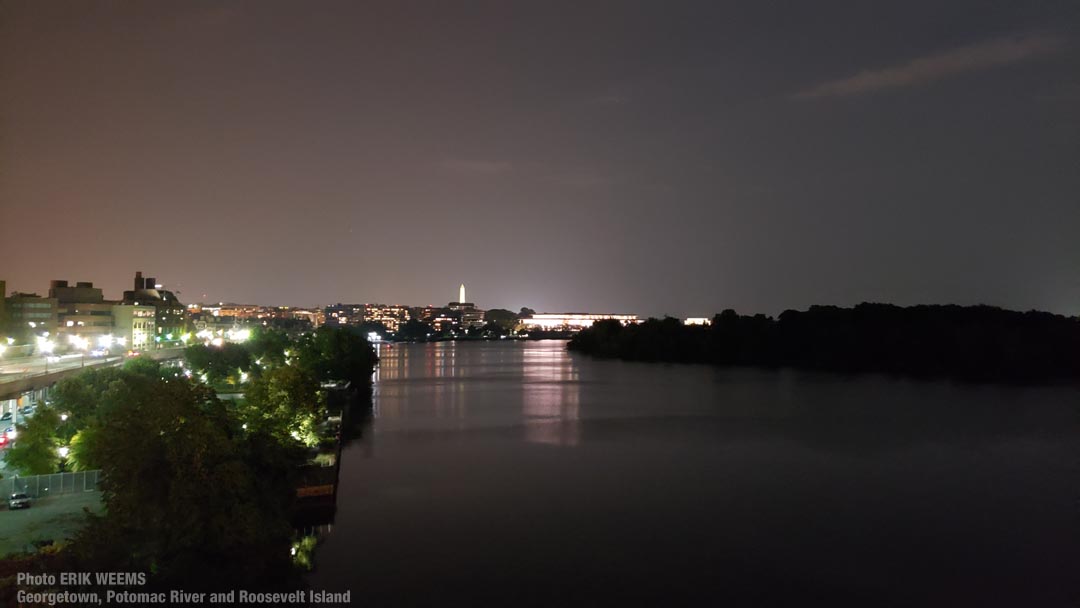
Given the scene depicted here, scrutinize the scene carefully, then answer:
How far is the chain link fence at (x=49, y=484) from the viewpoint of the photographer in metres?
10.3

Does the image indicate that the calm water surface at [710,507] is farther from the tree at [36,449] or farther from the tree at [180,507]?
the tree at [36,449]

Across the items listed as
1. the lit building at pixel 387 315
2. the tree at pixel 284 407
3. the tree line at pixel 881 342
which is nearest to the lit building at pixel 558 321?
the lit building at pixel 387 315

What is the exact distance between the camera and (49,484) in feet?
34.4

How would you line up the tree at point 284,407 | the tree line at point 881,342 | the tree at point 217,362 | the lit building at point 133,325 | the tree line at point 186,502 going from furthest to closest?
1. the lit building at point 133,325
2. the tree line at point 881,342
3. the tree at point 217,362
4. the tree at point 284,407
5. the tree line at point 186,502

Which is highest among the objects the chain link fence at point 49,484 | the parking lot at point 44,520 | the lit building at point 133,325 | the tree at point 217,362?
the lit building at point 133,325

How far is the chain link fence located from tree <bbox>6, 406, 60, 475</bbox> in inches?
18.5

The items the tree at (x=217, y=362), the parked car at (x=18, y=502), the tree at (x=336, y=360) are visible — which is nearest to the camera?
the parked car at (x=18, y=502)

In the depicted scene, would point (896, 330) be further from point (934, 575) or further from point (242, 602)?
point (242, 602)

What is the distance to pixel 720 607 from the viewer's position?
377 inches

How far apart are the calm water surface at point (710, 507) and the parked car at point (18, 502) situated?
3.74 metres

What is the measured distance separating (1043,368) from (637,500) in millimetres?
34649

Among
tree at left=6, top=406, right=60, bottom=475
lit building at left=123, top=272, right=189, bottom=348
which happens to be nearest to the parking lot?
tree at left=6, top=406, right=60, bottom=475

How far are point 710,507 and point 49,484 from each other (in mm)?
10253

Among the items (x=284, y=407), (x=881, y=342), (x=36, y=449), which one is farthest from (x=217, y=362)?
(x=881, y=342)
